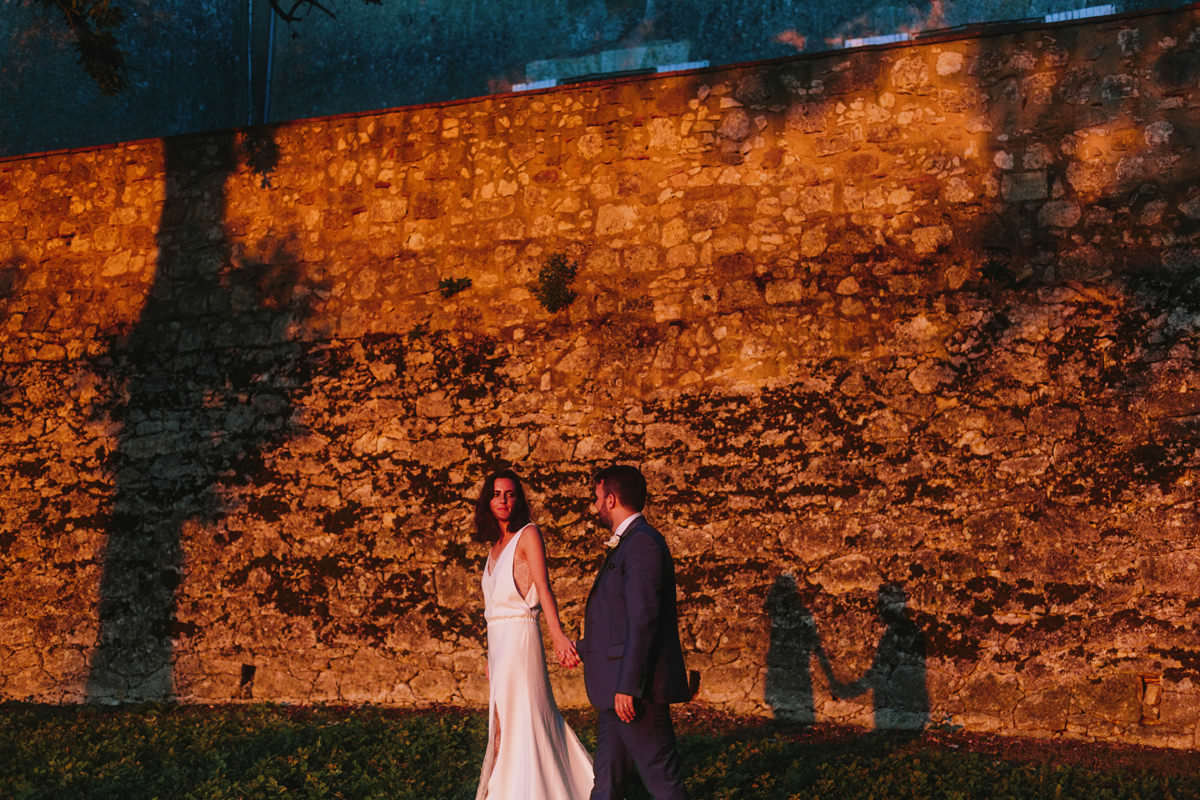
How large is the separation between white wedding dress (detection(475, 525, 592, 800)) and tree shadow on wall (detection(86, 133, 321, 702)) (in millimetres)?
4094

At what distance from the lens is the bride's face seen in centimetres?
578

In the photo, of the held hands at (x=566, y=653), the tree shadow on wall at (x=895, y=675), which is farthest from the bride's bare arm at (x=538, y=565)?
the tree shadow on wall at (x=895, y=675)

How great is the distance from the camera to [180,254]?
32.0ft

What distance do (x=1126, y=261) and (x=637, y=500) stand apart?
4142 mm

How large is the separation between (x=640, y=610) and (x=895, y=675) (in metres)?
3.31

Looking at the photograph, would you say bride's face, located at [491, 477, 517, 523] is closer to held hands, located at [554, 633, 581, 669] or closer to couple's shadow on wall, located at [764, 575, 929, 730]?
held hands, located at [554, 633, 581, 669]

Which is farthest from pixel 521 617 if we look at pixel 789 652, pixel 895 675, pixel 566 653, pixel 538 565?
pixel 895 675

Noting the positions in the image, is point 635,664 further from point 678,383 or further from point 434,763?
point 678,383

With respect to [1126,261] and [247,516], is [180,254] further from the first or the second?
[1126,261]

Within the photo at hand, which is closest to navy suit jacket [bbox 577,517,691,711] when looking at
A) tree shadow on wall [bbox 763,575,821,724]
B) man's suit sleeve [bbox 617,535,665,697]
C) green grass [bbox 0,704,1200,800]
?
man's suit sleeve [bbox 617,535,665,697]

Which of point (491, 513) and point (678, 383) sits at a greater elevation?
point (678, 383)

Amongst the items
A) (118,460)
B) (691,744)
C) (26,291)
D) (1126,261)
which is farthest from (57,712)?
(1126,261)

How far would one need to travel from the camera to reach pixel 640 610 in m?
4.82

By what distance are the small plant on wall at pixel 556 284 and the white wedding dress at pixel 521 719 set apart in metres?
3.23
